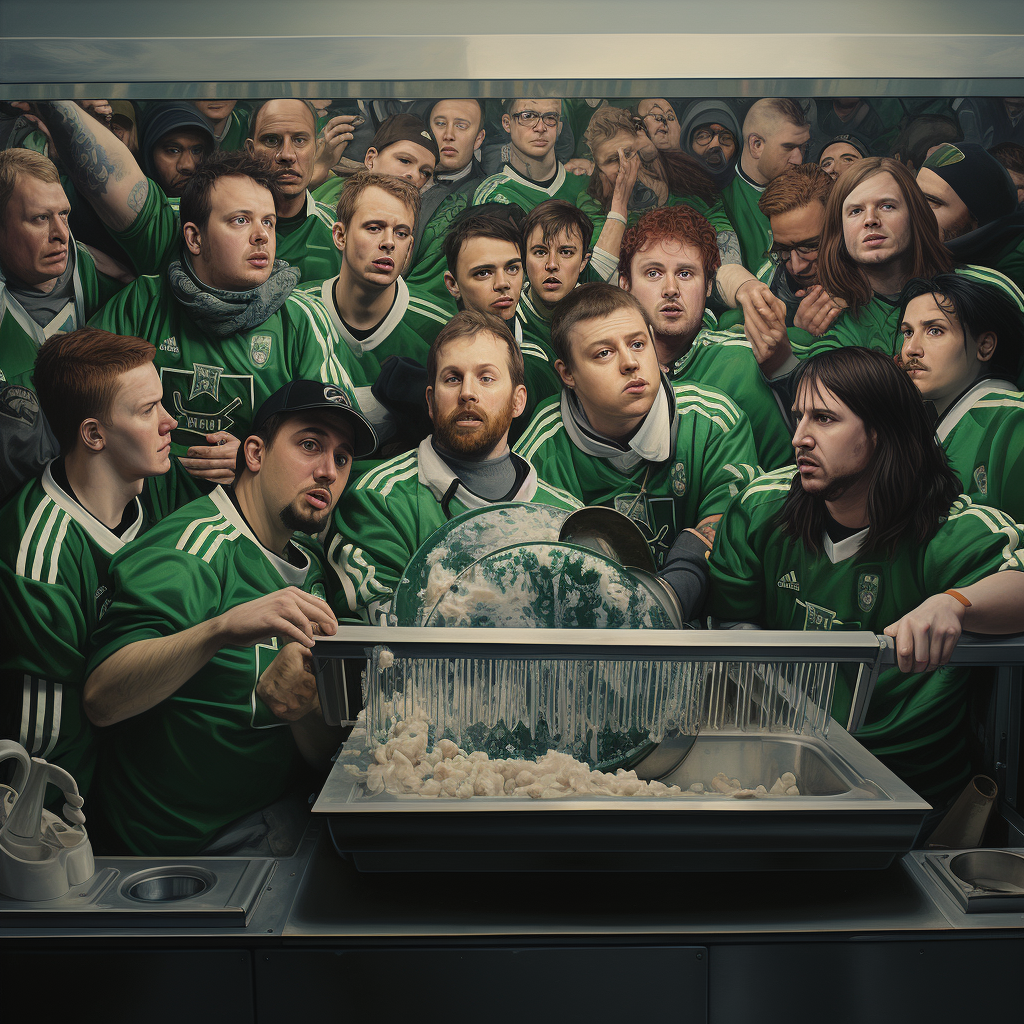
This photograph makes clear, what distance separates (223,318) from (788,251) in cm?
113

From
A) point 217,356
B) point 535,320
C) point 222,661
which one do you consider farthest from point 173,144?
point 222,661

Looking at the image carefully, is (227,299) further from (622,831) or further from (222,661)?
(622,831)

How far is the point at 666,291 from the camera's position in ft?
5.50

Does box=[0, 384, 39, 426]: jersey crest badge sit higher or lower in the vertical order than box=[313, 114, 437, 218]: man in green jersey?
lower

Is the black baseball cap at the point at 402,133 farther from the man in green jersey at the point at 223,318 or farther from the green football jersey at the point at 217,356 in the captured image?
the green football jersey at the point at 217,356

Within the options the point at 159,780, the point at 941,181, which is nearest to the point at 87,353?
the point at 159,780

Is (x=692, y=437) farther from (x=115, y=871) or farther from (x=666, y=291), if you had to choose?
(x=115, y=871)

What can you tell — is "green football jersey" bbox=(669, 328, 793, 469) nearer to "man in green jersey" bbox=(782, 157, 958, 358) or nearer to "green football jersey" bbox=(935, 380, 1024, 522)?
"man in green jersey" bbox=(782, 157, 958, 358)

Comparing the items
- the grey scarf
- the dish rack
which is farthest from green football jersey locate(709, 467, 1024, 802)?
the grey scarf

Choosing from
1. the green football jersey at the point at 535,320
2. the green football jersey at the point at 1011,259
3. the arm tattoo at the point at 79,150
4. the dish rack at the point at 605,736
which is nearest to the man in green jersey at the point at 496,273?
the green football jersey at the point at 535,320

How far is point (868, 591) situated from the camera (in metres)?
1.67

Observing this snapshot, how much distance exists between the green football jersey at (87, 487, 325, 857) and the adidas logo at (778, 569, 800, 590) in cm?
97

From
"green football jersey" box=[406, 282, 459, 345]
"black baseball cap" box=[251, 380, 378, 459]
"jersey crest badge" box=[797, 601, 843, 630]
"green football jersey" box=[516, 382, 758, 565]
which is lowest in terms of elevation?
"jersey crest badge" box=[797, 601, 843, 630]

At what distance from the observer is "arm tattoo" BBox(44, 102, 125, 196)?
62.6 inches
